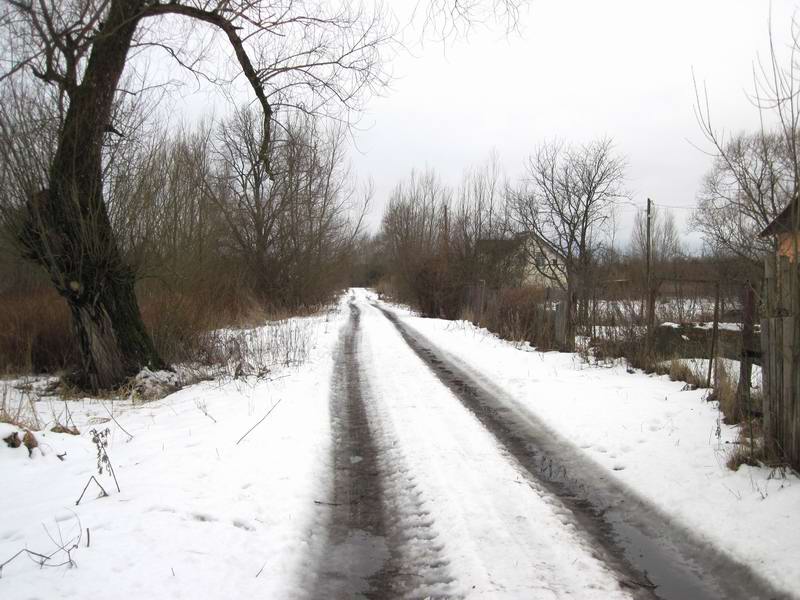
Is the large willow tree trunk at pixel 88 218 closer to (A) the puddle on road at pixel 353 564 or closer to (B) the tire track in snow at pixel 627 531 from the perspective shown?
(B) the tire track in snow at pixel 627 531

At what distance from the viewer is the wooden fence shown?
12.8ft

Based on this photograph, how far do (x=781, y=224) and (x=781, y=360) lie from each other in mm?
1067

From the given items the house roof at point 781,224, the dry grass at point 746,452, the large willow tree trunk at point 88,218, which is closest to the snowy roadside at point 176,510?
the large willow tree trunk at point 88,218

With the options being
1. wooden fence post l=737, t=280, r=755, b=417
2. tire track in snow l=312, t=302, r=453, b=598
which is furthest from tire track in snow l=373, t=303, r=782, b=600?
wooden fence post l=737, t=280, r=755, b=417

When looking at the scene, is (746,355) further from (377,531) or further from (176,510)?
(176,510)

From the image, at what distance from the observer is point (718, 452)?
456cm

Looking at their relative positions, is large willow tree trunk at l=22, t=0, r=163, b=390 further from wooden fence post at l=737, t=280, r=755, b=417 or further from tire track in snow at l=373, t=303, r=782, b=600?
wooden fence post at l=737, t=280, r=755, b=417

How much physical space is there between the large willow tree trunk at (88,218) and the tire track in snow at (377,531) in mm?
5239

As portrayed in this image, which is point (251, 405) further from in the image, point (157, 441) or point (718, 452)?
point (718, 452)

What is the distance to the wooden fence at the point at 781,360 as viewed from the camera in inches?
154

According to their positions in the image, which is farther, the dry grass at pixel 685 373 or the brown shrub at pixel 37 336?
the brown shrub at pixel 37 336

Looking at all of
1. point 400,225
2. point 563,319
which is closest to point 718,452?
point 563,319

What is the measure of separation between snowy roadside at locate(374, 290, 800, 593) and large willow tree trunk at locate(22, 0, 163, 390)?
649 cm

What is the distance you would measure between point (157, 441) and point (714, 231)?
1009 inches
